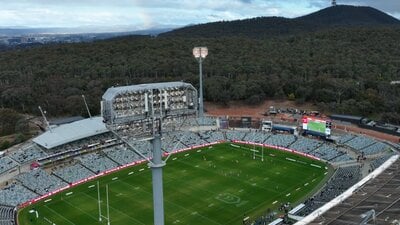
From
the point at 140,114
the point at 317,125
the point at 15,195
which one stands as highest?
the point at 140,114

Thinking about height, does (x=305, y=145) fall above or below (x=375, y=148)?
below

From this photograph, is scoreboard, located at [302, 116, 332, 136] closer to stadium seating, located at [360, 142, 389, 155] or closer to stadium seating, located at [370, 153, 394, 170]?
stadium seating, located at [360, 142, 389, 155]

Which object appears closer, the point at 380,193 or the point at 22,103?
the point at 380,193

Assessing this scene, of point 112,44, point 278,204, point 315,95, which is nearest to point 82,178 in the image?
point 278,204

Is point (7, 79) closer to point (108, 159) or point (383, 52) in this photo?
point (108, 159)

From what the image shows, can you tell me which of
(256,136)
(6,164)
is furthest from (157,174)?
(256,136)

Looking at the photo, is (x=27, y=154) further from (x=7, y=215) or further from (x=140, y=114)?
(x=140, y=114)

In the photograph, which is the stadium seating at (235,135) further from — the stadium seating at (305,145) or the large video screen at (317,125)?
the large video screen at (317,125)
